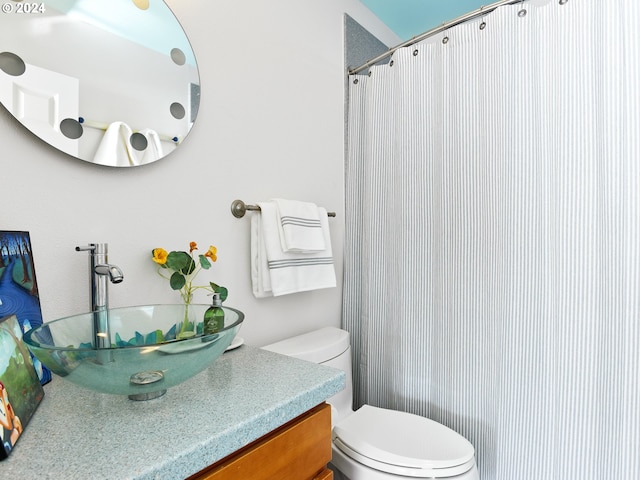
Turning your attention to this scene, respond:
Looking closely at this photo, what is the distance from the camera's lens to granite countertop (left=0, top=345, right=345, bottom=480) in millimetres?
524

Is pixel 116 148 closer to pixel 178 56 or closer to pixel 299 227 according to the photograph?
pixel 178 56

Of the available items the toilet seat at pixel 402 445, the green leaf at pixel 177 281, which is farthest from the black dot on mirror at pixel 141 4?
the toilet seat at pixel 402 445

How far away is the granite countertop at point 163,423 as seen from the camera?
1.72ft

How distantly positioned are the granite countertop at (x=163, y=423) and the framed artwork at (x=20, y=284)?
0.14 meters

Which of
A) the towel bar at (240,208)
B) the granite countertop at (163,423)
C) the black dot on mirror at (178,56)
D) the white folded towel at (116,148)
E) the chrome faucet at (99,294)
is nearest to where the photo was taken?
the granite countertop at (163,423)

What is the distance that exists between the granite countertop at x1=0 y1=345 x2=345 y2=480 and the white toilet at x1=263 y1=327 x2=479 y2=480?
0.41 m

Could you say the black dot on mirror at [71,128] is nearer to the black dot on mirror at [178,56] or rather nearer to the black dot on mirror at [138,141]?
the black dot on mirror at [138,141]

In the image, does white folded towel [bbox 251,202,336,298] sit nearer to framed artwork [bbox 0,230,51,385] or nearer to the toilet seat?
the toilet seat

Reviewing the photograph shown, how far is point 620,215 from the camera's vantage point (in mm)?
1127

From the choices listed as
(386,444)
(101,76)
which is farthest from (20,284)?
(386,444)

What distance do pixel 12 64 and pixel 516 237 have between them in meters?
1.53

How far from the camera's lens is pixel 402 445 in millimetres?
1154

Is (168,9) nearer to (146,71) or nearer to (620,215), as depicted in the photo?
(146,71)

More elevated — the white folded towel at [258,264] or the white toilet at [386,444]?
the white folded towel at [258,264]
